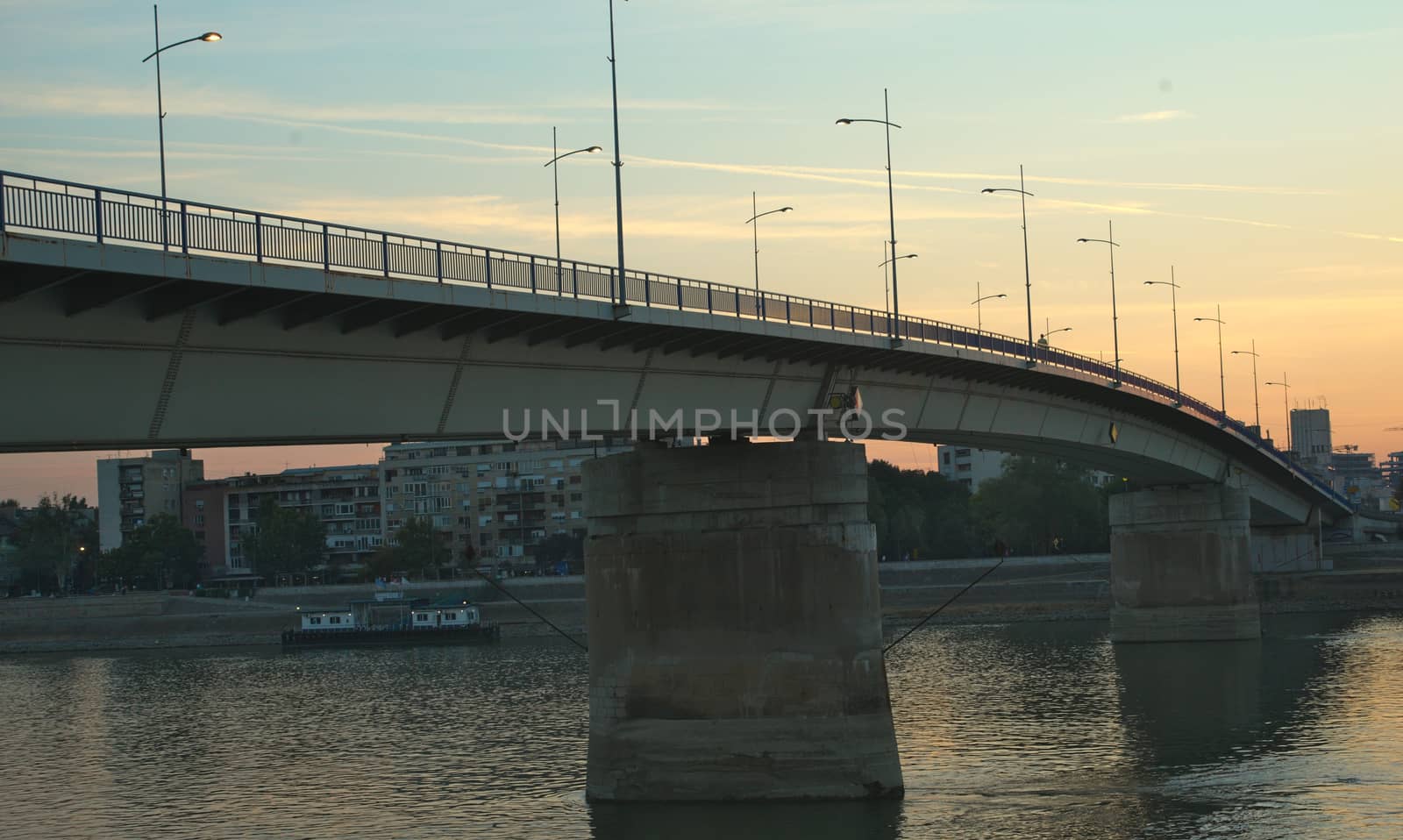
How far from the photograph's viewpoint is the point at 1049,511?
5871 inches

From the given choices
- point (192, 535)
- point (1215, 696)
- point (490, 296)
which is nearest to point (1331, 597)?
point (1215, 696)

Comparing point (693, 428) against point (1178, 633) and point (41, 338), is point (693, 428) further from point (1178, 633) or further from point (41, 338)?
point (1178, 633)

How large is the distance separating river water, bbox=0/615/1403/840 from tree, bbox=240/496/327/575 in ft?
302

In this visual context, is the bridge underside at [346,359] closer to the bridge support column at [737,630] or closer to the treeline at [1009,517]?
the bridge support column at [737,630]

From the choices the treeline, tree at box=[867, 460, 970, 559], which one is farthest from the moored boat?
tree at box=[867, 460, 970, 559]

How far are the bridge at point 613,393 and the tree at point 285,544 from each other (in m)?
133

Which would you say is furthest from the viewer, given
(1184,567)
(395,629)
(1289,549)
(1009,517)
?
(1009,517)

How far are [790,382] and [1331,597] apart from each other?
7038cm

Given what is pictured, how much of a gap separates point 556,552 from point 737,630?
14771 cm

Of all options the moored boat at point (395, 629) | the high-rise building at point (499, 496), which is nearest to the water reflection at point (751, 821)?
the moored boat at point (395, 629)

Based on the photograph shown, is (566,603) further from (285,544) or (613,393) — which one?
(613,393)

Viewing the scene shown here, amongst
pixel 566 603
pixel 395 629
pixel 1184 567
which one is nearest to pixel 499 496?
pixel 566 603

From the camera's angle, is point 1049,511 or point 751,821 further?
point 1049,511

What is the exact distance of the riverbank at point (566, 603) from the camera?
104188 millimetres
